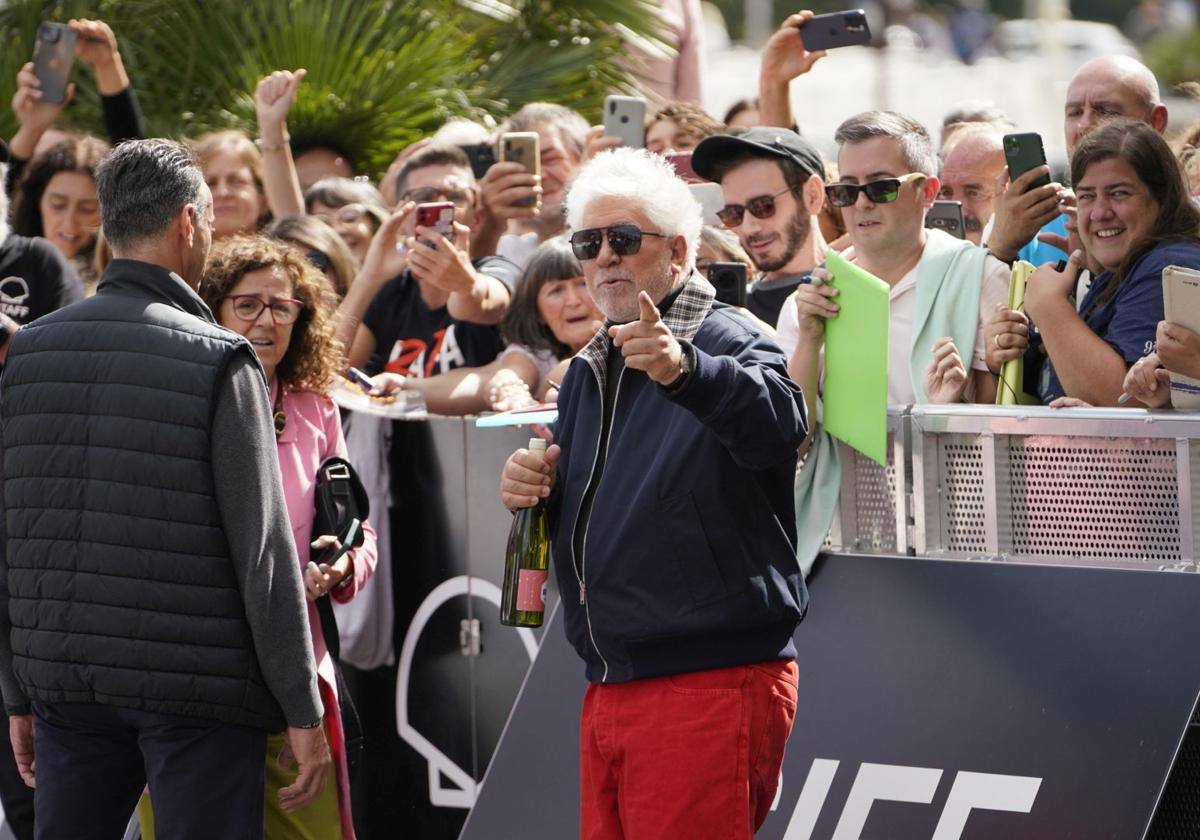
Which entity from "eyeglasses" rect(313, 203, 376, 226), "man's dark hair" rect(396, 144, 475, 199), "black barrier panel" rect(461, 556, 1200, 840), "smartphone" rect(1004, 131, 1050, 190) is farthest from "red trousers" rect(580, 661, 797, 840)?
"eyeglasses" rect(313, 203, 376, 226)

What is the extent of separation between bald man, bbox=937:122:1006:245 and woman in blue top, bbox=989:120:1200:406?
160 centimetres

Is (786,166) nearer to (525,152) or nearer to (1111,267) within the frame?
(1111,267)

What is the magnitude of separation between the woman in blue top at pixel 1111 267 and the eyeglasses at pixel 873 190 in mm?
490

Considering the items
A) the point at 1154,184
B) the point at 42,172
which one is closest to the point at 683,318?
the point at 1154,184

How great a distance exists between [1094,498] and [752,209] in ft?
5.67

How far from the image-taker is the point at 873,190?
5.04 meters

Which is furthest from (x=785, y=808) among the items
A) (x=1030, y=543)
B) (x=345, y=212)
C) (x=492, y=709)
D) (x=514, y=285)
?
(x=345, y=212)

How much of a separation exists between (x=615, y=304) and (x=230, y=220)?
13.4 feet

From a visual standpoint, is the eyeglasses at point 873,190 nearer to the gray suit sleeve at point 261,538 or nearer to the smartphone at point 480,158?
the gray suit sleeve at point 261,538

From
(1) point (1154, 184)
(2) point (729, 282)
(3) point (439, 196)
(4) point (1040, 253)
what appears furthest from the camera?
(3) point (439, 196)

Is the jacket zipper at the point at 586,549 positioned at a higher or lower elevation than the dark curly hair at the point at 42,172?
lower

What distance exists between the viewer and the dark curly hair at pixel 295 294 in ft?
17.0

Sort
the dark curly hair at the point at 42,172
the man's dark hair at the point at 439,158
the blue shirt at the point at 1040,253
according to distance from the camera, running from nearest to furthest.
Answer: the blue shirt at the point at 1040,253, the man's dark hair at the point at 439,158, the dark curly hair at the point at 42,172

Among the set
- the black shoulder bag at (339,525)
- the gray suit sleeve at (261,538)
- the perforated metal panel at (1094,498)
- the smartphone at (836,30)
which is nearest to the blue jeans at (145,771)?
the gray suit sleeve at (261,538)
